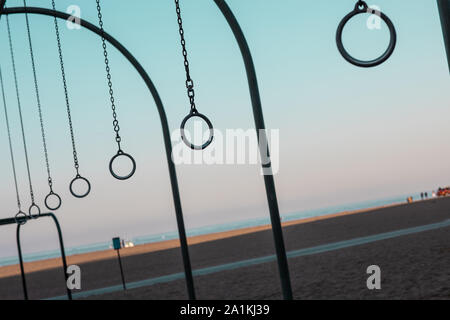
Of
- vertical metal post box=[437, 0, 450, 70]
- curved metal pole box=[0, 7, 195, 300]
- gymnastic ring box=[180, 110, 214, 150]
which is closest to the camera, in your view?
vertical metal post box=[437, 0, 450, 70]

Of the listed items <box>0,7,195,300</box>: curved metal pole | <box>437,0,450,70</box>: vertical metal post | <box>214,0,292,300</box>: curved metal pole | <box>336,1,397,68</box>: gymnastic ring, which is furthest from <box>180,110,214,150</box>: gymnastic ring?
<box>0,7,195,300</box>: curved metal pole

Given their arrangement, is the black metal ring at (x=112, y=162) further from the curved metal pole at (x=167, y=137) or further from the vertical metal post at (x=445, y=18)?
the vertical metal post at (x=445, y=18)

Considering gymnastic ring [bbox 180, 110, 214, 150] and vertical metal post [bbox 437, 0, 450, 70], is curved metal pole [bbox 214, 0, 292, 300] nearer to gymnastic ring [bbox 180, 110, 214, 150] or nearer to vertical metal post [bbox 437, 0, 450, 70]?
gymnastic ring [bbox 180, 110, 214, 150]

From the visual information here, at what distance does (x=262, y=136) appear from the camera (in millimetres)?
6242

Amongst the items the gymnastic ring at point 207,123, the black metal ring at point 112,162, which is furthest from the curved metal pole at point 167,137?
the gymnastic ring at point 207,123

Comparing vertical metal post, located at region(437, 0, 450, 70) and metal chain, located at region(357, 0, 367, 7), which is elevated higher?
metal chain, located at region(357, 0, 367, 7)

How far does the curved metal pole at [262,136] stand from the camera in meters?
6.22

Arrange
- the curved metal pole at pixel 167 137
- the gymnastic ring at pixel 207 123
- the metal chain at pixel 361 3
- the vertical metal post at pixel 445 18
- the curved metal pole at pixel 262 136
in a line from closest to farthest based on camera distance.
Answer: the vertical metal post at pixel 445 18
the metal chain at pixel 361 3
the gymnastic ring at pixel 207 123
the curved metal pole at pixel 262 136
the curved metal pole at pixel 167 137

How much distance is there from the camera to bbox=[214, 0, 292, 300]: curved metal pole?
6219 mm

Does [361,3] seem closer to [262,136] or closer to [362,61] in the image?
[362,61]

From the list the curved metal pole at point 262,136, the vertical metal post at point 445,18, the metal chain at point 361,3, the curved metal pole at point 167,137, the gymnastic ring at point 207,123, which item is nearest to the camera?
the vertical metal post at point 445,18

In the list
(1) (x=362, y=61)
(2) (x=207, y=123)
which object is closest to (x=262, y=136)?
(2) (x=207, y=123)
